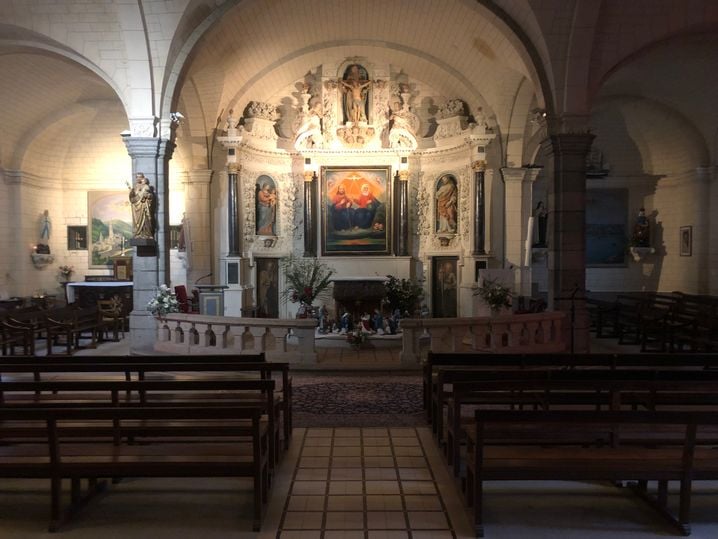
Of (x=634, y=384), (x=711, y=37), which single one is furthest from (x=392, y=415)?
(x=711, y=37)

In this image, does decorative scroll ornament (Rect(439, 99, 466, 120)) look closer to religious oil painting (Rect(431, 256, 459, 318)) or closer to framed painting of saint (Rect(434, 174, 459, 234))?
framed painting of saint (Rect(434, 174, 459, 234))

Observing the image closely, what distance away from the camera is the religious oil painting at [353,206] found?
16.0 m

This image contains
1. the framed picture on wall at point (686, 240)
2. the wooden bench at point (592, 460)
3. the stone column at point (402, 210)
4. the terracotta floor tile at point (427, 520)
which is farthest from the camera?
the stone column at point (402, 210)

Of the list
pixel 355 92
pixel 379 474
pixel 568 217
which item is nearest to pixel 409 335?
pixel 568 217

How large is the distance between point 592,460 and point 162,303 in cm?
800

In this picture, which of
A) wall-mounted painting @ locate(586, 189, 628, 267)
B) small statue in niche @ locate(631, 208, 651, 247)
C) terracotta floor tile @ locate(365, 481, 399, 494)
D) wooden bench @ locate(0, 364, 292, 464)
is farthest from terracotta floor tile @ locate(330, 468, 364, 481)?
small statue in niche @ locate(631, 208, 651, 247)

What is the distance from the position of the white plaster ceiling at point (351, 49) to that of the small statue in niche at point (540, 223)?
354cm

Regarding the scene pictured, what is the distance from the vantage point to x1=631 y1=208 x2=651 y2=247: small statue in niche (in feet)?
53.3

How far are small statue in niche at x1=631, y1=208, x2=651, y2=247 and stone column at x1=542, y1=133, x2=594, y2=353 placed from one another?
24.6ft

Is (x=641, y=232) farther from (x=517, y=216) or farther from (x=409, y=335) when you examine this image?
(x=409, y=335)

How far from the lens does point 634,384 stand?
4.09m

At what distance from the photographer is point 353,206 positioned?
1603 cm

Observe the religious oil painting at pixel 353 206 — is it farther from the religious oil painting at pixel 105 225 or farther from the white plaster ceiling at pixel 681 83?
the white plaster ceiling at pixel 681 83

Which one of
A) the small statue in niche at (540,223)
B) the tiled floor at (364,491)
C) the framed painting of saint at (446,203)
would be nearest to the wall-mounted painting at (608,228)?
the small statue in niche at (540,223)
